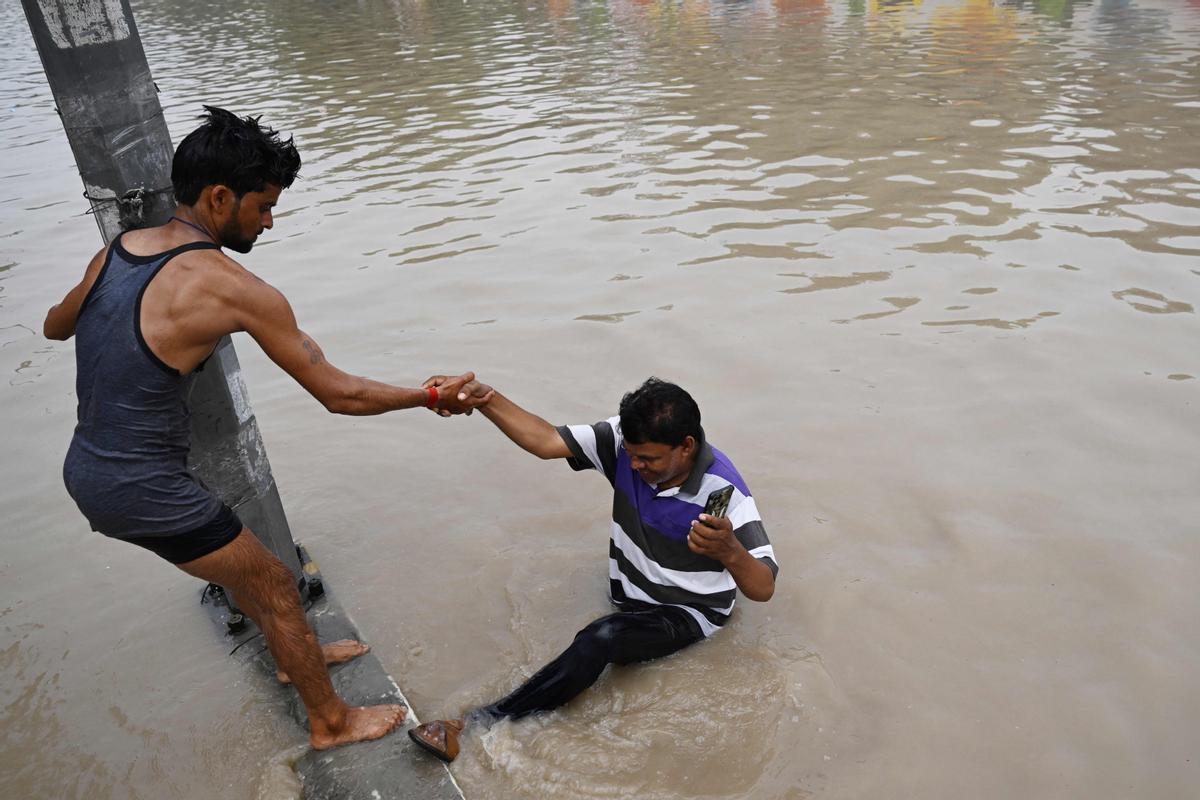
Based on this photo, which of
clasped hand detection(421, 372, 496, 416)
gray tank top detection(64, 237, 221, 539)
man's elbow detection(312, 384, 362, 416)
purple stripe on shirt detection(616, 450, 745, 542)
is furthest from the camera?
clasped hand detection(421, 372, 496, 416)

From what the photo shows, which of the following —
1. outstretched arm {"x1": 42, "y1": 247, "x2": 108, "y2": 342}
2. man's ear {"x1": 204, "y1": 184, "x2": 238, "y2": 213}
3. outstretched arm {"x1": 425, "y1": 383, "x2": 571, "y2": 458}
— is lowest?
outstretched arm {"x1": 425, "y1": 383, "x2": 571, "y2": 458}

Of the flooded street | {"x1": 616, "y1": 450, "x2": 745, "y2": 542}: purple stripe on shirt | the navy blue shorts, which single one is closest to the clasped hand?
{"x1": 616, "y1": 450, "x2": 745, "y2": 542}: purple stripe on shirt

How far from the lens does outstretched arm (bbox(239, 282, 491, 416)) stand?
9.23ft

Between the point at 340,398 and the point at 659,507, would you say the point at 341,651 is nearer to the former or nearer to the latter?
the point at 340,398

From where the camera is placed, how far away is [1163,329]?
577 centimetres

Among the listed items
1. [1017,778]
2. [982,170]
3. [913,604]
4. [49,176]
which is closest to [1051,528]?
[913,604]

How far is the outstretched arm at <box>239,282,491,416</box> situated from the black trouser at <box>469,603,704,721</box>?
1008 millimetres

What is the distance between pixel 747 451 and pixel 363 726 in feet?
8.47

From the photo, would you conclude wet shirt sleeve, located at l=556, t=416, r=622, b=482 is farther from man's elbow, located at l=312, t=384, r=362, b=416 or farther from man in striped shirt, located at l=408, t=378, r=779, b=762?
man's elbow, located at l=312, t=384, r=362, b=416

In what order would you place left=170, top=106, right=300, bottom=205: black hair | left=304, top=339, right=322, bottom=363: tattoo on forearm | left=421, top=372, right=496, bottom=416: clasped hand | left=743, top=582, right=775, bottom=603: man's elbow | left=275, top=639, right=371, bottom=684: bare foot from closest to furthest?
left=170, top=106, right=300, bottom=205: black hair, left=304, top=339, right=322, bottom=363: tattoo on forearm, left=743, top=582, right=775, bottom=603: man's elbow, left=421, top=372, right=496, bottom=416: clasped hand, left=275, top=639, right=371, bottom=684: bare foot

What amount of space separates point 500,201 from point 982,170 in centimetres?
466

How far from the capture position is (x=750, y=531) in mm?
3289

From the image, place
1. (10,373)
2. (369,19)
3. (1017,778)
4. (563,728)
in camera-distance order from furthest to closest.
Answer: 1. (369,19)
2. (10,373)
3. (563,728)
4. (1017,778)

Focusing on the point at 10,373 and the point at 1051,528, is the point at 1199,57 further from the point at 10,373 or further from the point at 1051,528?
the point at 10,373
